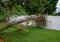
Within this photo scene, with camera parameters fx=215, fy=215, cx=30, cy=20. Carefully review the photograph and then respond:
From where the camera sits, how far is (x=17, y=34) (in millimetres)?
13484

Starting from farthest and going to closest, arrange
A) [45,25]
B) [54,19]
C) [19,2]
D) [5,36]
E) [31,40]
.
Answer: [54,19] < [45,25] < [19,2] < [5,36] < [31,40]

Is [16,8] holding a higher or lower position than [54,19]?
higher

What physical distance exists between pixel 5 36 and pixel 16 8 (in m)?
1.96

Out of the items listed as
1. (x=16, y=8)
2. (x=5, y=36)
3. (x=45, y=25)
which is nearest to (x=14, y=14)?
(x=16, y=8)

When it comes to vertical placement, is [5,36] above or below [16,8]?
below

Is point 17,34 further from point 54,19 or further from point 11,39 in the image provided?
point 54,19

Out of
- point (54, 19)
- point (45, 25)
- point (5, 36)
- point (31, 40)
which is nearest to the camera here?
point (31, 40)

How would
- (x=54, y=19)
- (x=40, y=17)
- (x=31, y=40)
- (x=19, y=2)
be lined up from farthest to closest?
(x=54, y=19)
(x=40, y=17)
(x=19, y=2)
(x=31, y=40)

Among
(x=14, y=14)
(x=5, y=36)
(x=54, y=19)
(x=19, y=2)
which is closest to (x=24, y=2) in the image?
(x=19, y=2)

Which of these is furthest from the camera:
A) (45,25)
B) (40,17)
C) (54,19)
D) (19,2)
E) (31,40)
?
(54,19)

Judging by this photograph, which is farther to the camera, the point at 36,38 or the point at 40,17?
the point at 40,17

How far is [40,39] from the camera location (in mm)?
12023

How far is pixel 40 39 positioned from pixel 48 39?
0.49 m

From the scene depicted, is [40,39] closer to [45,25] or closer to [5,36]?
[5,36]
